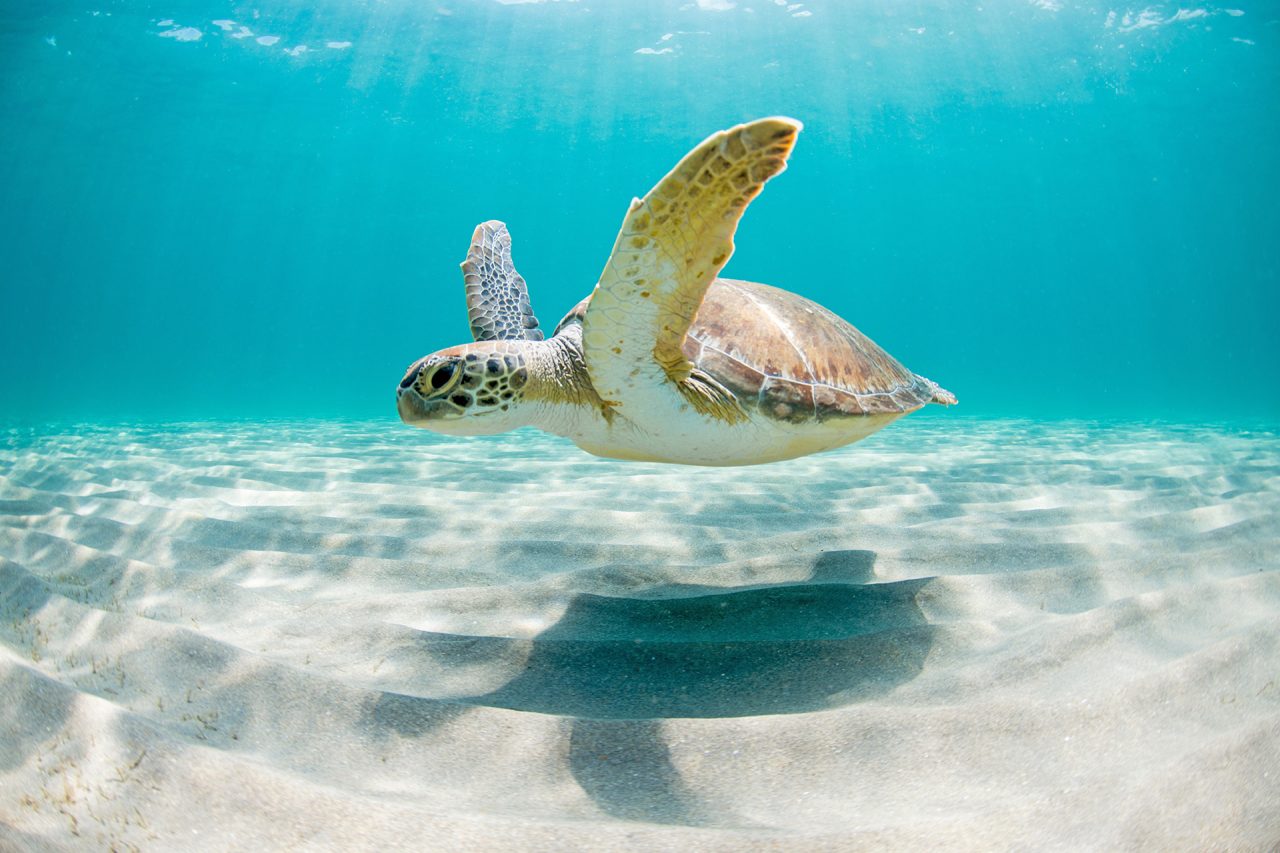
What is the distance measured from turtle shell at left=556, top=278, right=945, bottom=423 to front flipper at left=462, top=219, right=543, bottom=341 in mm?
372

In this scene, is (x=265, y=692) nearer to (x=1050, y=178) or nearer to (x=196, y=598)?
(x=196, y=598)

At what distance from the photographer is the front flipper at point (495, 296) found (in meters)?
3.51

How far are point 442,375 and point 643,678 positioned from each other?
122 cm

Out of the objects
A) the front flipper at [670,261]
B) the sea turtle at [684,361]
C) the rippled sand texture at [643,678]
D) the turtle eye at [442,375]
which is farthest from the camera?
the turtle eye at [442,375]

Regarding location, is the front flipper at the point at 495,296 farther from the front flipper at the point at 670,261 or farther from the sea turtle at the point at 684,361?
the front flipper at the point at 670,261

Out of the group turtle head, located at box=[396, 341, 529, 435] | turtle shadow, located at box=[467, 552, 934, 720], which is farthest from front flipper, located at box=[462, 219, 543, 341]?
turtle shadow, located at box=[467, 552, 934, 720]

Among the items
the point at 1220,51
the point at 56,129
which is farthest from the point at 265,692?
the point at 56,129

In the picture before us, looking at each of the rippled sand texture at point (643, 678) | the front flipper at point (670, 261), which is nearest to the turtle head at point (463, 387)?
the front flipper at point (670, 261)

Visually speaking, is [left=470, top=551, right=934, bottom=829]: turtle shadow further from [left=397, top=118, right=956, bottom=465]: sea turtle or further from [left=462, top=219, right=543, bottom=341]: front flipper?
[left=462, top=219, right=543, bottom=341]: front flipper

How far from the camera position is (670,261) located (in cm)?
194

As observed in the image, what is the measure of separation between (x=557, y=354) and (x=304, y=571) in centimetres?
163

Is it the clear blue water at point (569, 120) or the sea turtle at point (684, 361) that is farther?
the clear blue water at point (569, 120)

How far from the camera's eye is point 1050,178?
62.8 m

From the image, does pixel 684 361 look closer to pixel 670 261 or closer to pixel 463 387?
pixel 670 261
